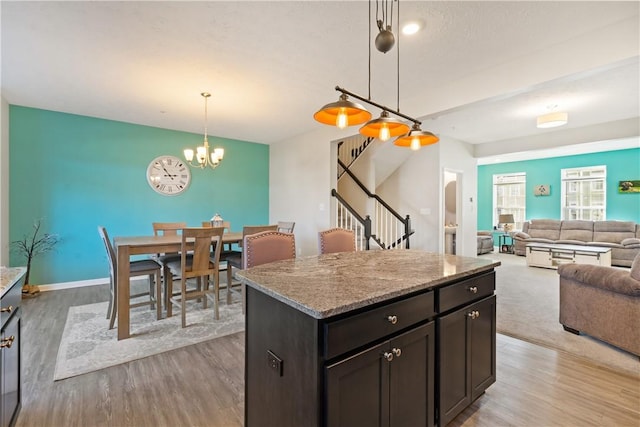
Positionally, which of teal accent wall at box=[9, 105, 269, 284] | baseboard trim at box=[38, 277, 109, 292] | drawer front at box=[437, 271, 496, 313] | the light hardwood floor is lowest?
the light hardwood floor

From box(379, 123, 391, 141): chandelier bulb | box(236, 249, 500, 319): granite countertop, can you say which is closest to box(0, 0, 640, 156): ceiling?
box(379, 123, 391, 141): chandelier bulb

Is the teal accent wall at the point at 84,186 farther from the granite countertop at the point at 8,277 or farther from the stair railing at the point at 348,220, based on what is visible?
the granite countertop at the point at 8,277

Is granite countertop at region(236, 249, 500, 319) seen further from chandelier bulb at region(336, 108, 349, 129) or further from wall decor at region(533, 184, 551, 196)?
wall decor at region(533, 184, 551, 196)

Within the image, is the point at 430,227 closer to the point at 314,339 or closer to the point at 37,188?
the point at 314,339

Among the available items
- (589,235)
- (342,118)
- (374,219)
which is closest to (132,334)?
(342,118)

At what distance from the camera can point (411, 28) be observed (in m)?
2.43

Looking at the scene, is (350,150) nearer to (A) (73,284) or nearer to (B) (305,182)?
(B) (305,182)

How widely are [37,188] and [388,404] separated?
5.63m

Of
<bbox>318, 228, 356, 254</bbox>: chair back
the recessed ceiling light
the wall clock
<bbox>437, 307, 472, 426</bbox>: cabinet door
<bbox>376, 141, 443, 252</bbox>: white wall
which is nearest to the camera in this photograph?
<bbox>437, 307, 472, 426</bbox>: cabinet door

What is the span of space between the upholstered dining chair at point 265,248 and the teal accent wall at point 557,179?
29.2ft

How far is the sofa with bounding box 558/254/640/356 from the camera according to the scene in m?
2.44

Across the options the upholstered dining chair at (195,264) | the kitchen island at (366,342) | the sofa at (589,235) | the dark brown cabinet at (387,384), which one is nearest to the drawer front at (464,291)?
the kitchen island at (366,342)

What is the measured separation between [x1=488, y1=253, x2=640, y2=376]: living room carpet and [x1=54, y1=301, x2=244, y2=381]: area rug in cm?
293

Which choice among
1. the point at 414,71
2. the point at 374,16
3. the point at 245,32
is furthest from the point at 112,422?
the point at 414,71
